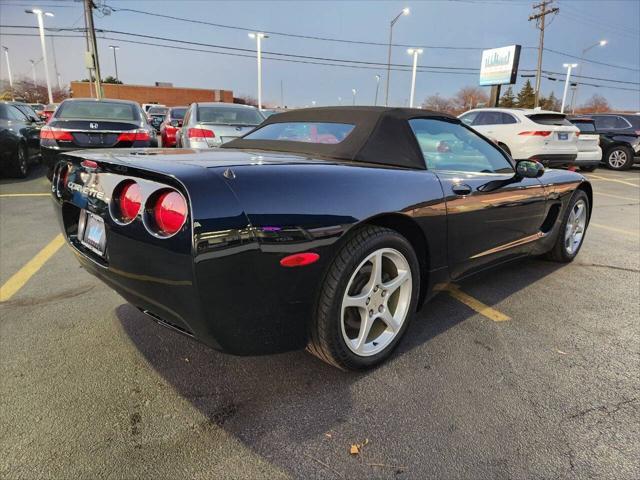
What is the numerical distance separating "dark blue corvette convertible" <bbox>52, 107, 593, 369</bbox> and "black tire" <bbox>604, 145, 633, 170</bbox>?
13.4 meters

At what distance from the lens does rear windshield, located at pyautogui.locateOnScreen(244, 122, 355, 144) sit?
2.62 metres

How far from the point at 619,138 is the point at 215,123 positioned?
42.2 ft

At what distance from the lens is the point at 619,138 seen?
44.5 ft

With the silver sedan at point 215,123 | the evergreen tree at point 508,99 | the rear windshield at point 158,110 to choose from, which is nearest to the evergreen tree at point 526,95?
the evergreen tree at point 508,99

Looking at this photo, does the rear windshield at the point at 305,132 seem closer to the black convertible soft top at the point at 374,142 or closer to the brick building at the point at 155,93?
the black convertible soft top at the point at 374,142

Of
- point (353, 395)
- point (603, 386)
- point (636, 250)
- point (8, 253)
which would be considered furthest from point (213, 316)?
point (636, 250)

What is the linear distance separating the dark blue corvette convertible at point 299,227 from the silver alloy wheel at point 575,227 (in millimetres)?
1408

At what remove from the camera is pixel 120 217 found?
189 centimetres

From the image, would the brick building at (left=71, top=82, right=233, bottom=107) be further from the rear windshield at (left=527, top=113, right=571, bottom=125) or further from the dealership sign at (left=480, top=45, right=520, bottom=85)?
the rear windshield at (left=527, top=113, right=571, bottom=125)

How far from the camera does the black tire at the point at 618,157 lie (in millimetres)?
13406

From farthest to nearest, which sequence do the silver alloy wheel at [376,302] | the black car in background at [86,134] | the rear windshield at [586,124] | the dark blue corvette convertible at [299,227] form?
the rear windshield at [586,124] < the black car in background at [86,134] < the silver alloy wheel at [376,302] < the dark blue corvette convertible at [299,227]

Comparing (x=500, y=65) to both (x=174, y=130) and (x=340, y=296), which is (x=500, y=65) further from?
(x=340, y=296)

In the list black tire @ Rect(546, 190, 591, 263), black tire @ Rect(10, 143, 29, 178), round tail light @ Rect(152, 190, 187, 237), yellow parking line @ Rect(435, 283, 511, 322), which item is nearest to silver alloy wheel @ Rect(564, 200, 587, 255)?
black tire @ Rect(546, 190, 591, 263)

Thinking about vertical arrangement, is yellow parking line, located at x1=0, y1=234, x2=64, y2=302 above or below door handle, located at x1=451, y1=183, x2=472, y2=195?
below
